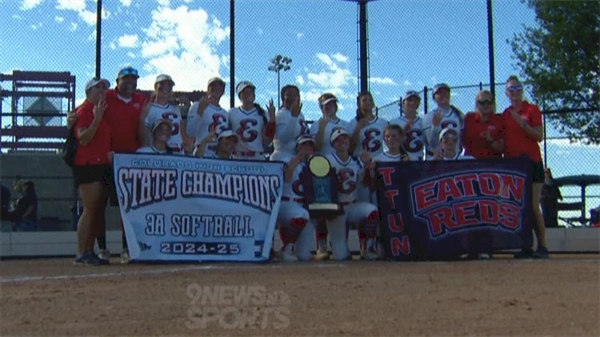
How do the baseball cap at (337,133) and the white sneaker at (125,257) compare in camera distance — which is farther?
the baseball cap at (337,133)

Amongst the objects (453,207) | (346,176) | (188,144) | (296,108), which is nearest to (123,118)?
(188,144)

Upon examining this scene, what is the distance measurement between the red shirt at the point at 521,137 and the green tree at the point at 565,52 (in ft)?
29.6

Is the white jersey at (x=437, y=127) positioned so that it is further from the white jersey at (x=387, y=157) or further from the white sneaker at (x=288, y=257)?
the white sneaker at (x=288, y=257)

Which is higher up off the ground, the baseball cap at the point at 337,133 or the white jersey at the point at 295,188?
the baseball cap at the point at 337,133

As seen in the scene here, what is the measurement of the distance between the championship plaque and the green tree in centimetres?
1041

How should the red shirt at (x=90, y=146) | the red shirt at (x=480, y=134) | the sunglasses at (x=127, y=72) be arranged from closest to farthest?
the red shirt at (x=90, y=146)
the sunglasses at (x=127, y=72)
the red shirt at (x=480, y=134)

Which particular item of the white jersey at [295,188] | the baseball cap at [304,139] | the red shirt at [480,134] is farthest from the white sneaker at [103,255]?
the red shirt at [480,134]

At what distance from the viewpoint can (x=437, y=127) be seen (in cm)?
1002

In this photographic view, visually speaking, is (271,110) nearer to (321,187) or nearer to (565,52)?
(321,187)

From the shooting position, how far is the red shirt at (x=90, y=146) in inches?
340

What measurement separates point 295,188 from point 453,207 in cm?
183

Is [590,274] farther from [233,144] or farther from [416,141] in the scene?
[233,144]

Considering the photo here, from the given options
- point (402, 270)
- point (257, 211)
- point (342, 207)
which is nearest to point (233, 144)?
point (257, 211)

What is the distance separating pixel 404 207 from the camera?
9.45 m
